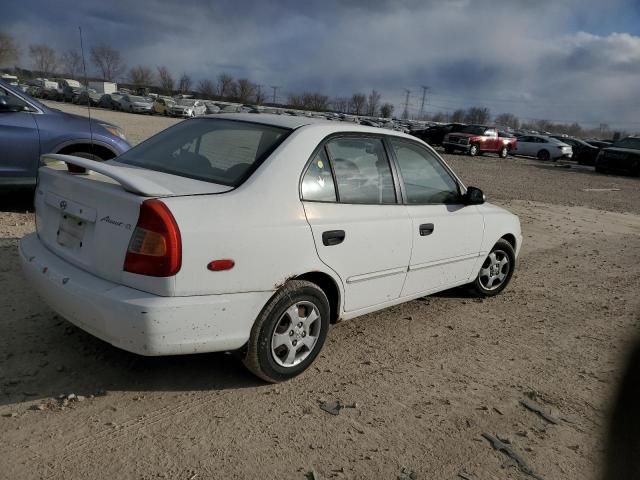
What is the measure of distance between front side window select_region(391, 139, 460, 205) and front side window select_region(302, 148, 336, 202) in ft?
2.59

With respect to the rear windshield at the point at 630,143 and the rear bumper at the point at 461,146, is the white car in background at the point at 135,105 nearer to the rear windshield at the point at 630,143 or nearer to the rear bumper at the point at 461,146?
the rear bumper at the point at 461,146

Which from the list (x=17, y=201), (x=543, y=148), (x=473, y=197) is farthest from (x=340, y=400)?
(x=543, y=148)

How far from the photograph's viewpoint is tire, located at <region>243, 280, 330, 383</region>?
3115mm

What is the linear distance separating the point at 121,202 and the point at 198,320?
74cm

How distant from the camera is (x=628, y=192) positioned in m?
18.0

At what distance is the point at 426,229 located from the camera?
162 inches

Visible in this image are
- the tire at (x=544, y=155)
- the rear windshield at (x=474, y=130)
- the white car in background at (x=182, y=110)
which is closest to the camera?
the rear windshield at (x=474, y=130)

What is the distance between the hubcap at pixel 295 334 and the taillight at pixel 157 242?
0.80 meters

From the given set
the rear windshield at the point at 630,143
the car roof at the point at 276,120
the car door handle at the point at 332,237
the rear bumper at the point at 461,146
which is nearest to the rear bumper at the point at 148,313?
the car door handle at the point at 332,237

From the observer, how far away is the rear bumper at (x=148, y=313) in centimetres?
271

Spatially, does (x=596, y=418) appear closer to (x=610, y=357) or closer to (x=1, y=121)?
(x=610, y=357)

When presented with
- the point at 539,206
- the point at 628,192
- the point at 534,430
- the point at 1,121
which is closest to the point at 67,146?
the point at 1,121

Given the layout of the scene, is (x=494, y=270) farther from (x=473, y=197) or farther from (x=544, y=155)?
(x=544, y=155)

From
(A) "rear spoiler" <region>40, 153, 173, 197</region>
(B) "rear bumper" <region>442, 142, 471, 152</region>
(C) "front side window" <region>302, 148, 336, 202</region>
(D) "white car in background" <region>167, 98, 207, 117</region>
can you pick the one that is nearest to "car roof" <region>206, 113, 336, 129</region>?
(C) "front side window" <region>302, 148, 336, 202</region>
